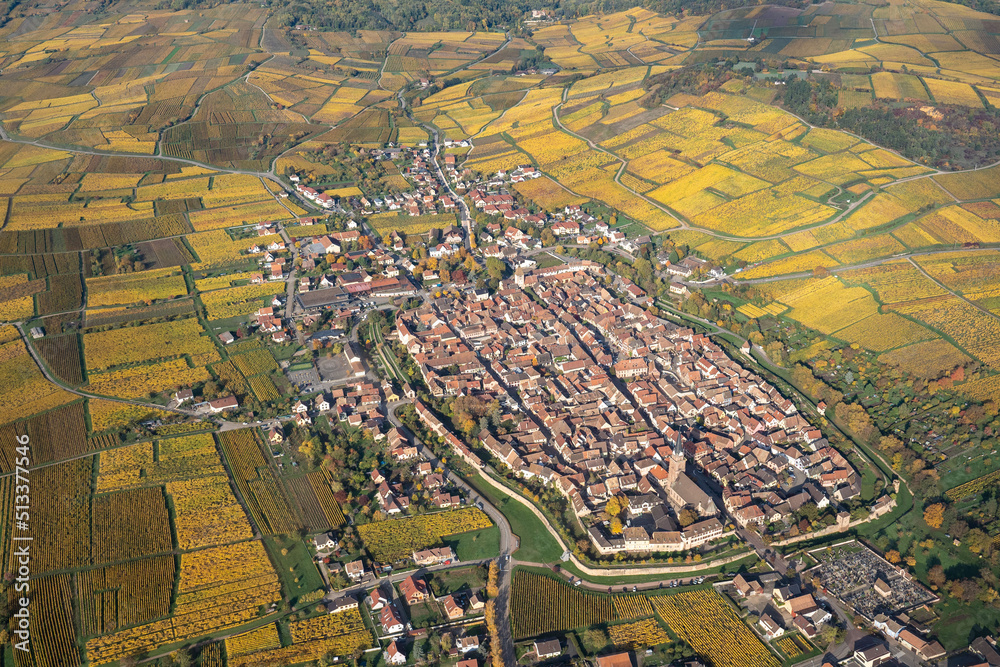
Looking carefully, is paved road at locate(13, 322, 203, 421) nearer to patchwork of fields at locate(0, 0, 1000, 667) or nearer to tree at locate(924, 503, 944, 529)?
patchwork of fields at locate(0, 0, 1000, 667)

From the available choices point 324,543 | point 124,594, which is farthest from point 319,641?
point 124,594

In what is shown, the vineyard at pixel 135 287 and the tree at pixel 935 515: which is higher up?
the tree at pixel 935 515

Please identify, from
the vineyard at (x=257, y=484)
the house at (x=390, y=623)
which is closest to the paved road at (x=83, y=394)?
the vineyard at (x=257, y=484)

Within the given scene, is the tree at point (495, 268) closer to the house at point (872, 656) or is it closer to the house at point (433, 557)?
the house at point (433, 557)

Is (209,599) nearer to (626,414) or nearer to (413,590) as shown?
(413,590)

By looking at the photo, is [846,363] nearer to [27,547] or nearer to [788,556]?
[788,556]

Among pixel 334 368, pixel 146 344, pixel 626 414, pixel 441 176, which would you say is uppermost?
pixel 626 414

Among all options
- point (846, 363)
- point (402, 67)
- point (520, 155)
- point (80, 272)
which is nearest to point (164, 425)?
point (80, 272)
